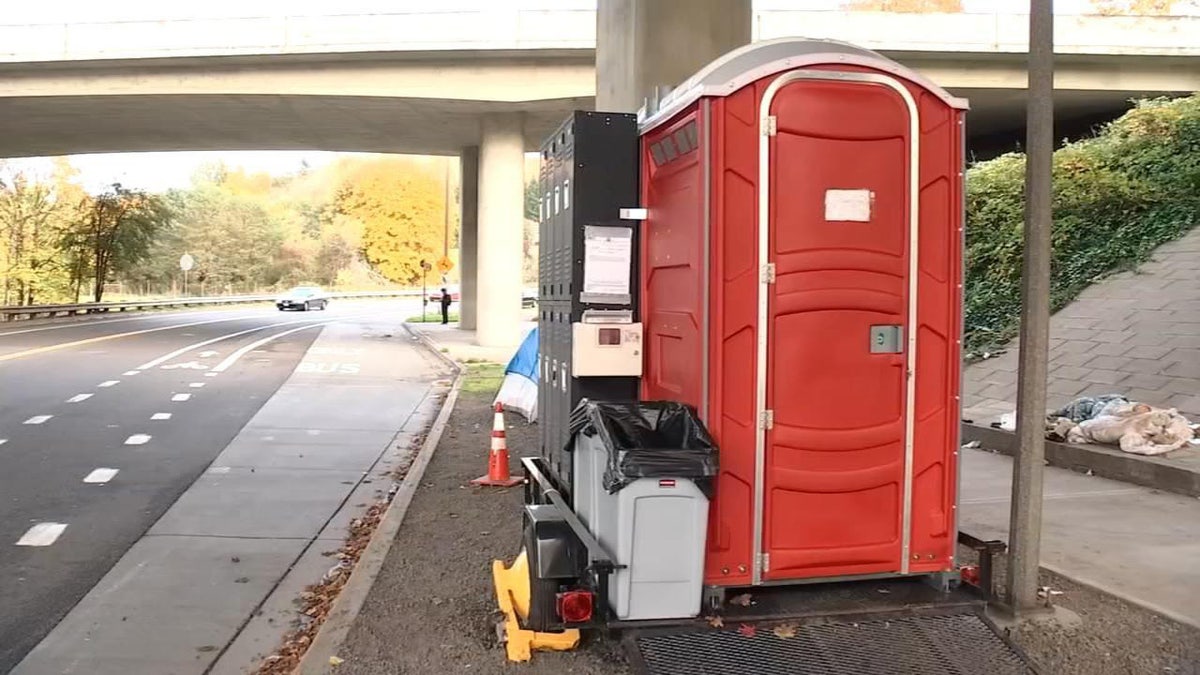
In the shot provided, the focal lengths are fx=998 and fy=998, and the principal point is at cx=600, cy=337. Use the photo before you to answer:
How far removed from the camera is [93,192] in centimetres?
4938

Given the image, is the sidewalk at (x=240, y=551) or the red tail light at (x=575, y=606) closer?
the red tail light at (x=575, y=606)

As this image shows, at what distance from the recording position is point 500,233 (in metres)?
27.7

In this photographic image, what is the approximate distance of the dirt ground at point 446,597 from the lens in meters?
4.72

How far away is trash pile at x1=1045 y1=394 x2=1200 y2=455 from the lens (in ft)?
27.9

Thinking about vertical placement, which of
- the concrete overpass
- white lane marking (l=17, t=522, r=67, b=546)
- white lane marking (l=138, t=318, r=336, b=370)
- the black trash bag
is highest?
the concrete overpass

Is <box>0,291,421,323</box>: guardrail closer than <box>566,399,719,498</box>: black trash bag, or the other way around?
<box>566,399,719,498</box>: black trash bag

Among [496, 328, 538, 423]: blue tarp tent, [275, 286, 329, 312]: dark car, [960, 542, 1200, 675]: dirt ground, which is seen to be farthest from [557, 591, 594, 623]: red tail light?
[275, 286, 329, 312]: dark car

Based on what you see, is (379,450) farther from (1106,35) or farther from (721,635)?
(1106,35)

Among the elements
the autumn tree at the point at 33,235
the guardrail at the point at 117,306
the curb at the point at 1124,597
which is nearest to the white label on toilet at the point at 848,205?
the curb at the point at 1124,597

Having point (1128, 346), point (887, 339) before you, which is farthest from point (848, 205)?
point (1128, 346)

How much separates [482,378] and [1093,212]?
11.1m

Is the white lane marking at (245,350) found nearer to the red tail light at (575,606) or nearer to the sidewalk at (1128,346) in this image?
the sidewalk at (1128,346)

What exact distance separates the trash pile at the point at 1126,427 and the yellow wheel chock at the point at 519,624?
18.4 feet

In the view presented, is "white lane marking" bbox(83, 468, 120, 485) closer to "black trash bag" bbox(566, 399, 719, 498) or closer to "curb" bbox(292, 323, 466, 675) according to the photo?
"curb" bbox(292, 323, 466, 675)
